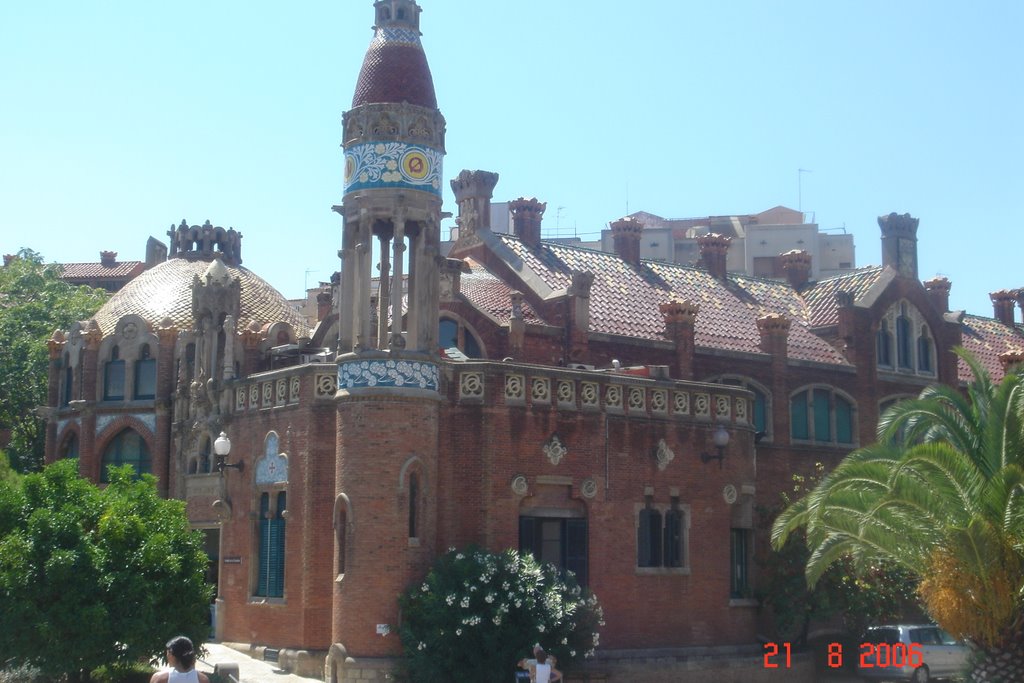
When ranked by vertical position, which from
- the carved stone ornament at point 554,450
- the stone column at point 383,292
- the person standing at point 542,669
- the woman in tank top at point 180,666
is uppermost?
the stone column at point 383,292

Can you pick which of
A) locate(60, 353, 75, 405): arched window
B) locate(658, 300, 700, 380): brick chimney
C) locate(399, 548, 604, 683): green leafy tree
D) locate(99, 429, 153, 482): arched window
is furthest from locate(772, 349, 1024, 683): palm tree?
locate(60, 353, 75, 405): arched window

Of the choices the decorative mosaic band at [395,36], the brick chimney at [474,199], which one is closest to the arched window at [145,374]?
the brick chimney at [474,199]

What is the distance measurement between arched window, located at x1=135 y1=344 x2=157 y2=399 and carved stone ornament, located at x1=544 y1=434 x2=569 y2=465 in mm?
14498

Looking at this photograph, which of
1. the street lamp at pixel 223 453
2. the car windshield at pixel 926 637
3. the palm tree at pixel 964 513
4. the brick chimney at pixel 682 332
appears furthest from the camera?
the brick chimney at pixel 682 332

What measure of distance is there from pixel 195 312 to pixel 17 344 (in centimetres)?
1547

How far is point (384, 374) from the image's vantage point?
24.5 meters

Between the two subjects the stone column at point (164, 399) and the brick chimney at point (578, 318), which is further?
the stone column at point (164, 399)

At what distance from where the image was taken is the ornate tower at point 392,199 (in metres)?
25.0

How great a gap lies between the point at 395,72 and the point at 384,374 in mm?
5922

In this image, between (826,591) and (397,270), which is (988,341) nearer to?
(826,591)

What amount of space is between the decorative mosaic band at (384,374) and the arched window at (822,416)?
13.6m

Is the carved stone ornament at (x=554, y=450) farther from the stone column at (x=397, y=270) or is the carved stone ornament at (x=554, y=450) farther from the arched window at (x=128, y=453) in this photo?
the arched window at (x=128, y=453)

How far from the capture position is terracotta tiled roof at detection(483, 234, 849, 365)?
34.1 m

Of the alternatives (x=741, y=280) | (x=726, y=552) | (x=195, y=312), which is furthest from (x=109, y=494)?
(x=741, y=280)
